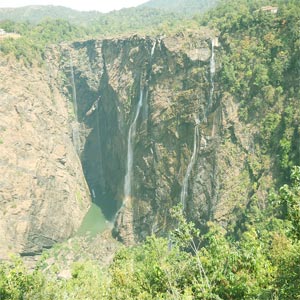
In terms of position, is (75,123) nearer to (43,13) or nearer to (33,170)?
(33,170)

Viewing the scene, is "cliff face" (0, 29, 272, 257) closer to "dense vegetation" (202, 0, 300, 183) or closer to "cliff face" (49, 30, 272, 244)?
"cliff face" (49, 30, 272, 244)

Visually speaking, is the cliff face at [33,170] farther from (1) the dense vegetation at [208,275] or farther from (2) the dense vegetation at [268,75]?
(1) the dense vegetation at [208,275]

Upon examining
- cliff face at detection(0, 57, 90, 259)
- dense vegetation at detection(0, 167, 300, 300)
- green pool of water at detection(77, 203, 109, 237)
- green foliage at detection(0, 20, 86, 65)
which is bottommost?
green pool of water at detection(77, 203, 109, 237)

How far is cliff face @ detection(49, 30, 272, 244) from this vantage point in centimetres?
2666

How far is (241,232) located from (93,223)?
15.6m

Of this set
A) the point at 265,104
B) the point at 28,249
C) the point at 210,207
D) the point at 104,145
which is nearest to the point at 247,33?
the point at 265,104

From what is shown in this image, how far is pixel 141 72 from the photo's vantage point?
34062mm

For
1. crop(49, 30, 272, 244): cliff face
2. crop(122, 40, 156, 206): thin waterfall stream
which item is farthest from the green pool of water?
crop(122, 40, 156, 206): thin waterfall stream

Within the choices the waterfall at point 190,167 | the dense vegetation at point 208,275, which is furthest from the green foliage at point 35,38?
the dense vegetation at point 208,275

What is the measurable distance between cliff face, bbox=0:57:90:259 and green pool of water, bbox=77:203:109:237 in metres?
0.59

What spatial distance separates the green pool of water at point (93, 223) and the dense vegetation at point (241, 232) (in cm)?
→ 529

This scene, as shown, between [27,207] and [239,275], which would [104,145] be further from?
[239,275]

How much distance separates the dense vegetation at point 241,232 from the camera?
29.4 ft

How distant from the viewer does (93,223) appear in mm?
35438
